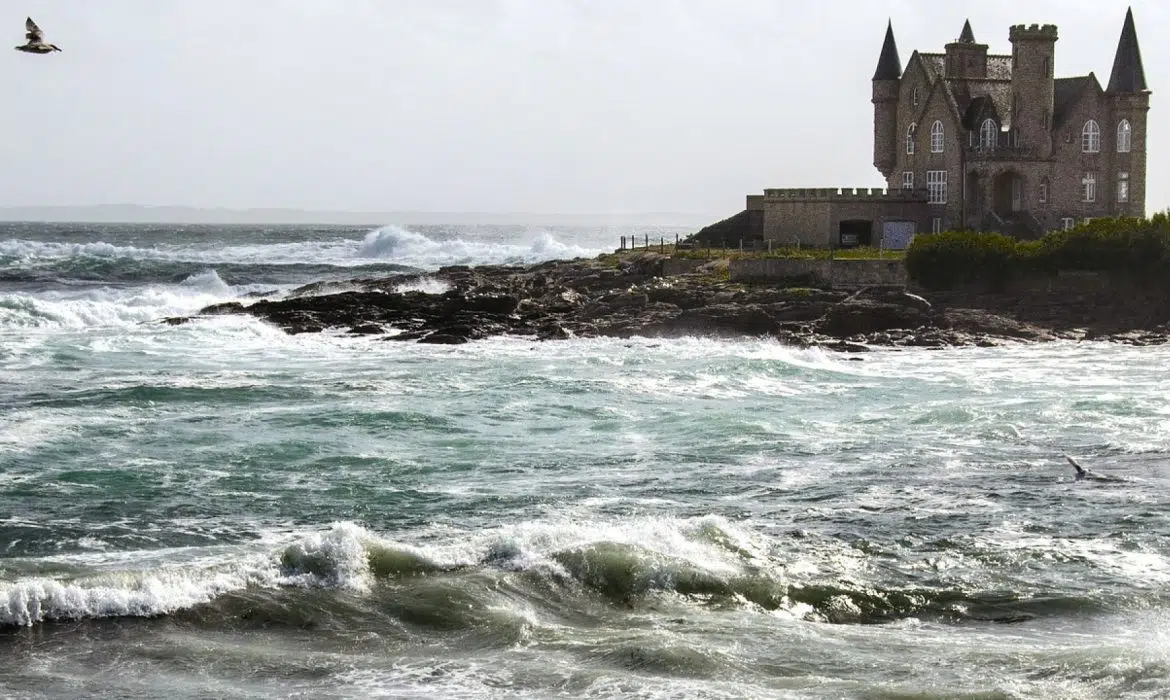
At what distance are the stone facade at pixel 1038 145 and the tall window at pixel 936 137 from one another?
0.04m

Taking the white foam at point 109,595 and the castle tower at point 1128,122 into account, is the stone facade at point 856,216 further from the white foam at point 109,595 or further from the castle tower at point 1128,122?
the white foam at point 109,595

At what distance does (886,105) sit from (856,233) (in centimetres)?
739

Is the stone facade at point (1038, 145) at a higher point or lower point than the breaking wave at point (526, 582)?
higher

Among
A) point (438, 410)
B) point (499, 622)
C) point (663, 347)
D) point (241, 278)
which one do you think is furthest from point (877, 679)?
point (241, 278)

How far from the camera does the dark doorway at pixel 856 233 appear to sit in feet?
197

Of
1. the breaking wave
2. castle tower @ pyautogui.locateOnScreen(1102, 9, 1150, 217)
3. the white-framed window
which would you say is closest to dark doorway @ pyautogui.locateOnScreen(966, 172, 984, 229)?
the white-framed window

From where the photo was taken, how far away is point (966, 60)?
2436 inches

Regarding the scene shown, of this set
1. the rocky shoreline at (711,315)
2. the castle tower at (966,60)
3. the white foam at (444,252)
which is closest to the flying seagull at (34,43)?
the rocky shoreline at (711,315)

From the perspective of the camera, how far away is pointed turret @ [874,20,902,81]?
213ft

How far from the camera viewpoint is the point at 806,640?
49.5 ft

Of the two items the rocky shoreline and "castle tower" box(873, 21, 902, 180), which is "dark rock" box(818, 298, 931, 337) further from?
"castle tower" box(873, 21, 902, 180)

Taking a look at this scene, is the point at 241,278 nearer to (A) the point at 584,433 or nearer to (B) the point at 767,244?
(B) the point at 767,244

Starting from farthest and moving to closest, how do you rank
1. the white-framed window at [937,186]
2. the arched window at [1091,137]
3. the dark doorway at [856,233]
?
the white-framed window at [937,186] → the arched window at [1091,137] → the dark doorway at [856,233]

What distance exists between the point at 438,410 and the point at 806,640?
616 inches
